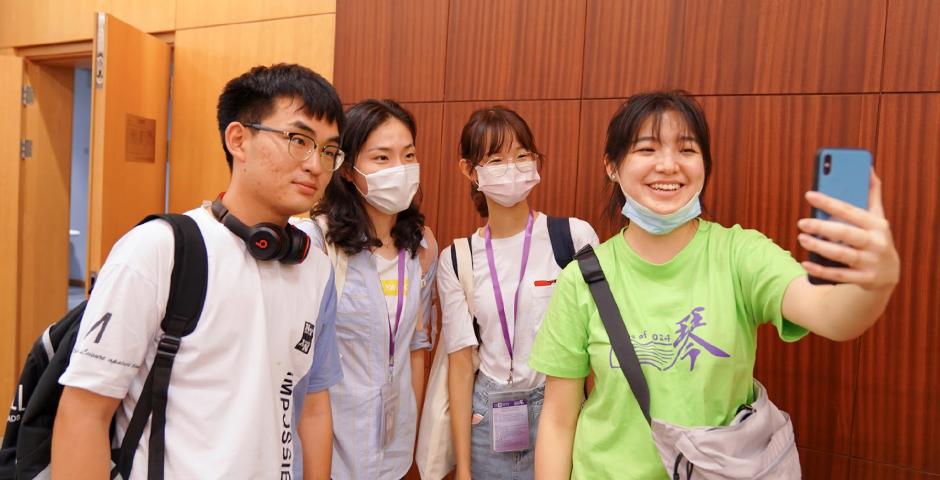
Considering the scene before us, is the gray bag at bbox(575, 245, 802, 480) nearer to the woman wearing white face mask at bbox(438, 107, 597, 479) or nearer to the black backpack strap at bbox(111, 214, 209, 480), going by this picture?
the woman wearing white face mask at bbox(438, 107, 597, 479)

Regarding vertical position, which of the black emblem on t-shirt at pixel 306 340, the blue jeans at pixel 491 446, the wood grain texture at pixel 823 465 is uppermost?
the black emblem on t-shirt at pixel 306 340

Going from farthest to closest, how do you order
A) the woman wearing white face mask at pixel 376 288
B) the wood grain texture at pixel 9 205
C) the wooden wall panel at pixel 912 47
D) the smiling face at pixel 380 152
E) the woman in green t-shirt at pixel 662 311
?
1. the wood grain texture at pixel 9 205
2. the wooden wall panel at pixel 912 47
3. the smiling face at pixel 380 152
4. the woman wearing white face mask at pixel 376 288
5. the woman in green t-shirt at pixel 662 311

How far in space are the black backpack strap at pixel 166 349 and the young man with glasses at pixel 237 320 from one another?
1 cm

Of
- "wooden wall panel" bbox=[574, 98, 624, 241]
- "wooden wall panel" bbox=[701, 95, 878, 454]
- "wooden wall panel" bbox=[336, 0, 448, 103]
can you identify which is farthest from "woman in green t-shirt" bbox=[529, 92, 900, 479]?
"wooden wall panel" bbox=[336, 0, 448, 103]

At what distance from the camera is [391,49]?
3.39 metres

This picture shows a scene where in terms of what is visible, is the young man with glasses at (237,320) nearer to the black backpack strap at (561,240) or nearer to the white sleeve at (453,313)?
the white sleeve at (453,313)

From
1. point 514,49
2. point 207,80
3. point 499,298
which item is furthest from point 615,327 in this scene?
point 207,80

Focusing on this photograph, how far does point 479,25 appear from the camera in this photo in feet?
10.2

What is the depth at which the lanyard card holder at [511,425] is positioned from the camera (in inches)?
76.0

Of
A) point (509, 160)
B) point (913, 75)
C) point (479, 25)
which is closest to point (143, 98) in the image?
point (479, 25)

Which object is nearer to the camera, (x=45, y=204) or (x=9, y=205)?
(x=9, y=205)

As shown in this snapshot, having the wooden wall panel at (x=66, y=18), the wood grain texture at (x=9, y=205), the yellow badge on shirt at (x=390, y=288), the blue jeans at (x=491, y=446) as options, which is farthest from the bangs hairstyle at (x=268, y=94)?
the wood grain texture at (x=9, y=205)

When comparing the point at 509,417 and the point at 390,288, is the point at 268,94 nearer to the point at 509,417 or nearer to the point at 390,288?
the point at 390,288

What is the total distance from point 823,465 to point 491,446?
1.40 m
